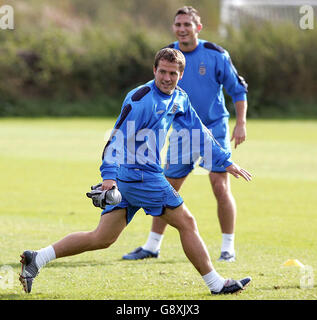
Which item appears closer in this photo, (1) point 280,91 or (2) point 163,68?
(2) point 163,68

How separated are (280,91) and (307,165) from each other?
24479mm

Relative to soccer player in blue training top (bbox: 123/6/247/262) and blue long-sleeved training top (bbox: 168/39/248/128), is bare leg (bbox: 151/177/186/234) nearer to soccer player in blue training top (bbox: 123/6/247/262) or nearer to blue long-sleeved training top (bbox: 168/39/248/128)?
soccer player in blue training top (bbox: 123/6/247/262)

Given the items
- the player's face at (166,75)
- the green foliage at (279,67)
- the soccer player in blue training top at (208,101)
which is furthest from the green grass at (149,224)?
the green foliage at (279,67)

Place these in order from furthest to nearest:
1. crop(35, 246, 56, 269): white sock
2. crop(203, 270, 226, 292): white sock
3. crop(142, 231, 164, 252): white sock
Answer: crop(142, 231, 164, 252): white sock → crop(35, 246, 56, 269): white sock → crop(203, 270, 226, 292): white sock

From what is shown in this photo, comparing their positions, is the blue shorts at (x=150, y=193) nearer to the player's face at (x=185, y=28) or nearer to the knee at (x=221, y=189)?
the knee at (x=221, y=189)

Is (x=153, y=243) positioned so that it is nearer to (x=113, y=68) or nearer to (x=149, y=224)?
(x=149, y=224)

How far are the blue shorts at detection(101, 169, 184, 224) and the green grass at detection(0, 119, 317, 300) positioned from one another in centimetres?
80

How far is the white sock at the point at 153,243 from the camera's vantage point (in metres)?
8.36

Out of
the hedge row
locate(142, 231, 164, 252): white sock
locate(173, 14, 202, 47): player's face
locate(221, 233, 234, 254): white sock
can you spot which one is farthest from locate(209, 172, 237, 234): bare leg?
the hedge row

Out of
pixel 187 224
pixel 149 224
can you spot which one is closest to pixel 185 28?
pixel 187 224

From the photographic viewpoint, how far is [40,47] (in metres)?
40.6

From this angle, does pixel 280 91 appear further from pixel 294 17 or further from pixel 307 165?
pixel 307 165

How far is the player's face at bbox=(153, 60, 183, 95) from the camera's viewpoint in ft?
20.2
